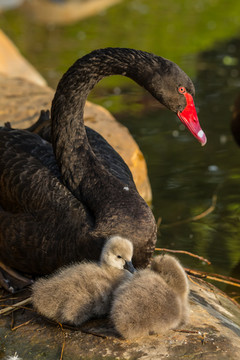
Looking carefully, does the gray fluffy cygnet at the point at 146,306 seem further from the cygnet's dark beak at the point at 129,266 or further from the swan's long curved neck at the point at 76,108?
the swan's long curved neck at the point at 76,108

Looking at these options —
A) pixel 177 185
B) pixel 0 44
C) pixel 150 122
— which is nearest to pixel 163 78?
pixel 177 185

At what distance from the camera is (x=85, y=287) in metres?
3.19

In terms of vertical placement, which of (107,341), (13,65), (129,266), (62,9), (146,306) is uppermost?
(62,9)

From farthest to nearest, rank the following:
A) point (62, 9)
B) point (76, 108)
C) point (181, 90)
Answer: point (62, 9)
point (76, 108)
point (181, 90)

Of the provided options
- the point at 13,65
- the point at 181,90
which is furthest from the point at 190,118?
the point at 13,65

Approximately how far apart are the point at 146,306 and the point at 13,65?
6087 mm

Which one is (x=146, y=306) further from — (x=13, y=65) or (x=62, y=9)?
(x=62, y=9)

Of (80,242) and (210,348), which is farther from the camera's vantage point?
(80,242)

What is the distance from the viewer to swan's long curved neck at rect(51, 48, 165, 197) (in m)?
3.84

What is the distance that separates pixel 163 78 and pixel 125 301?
125cm

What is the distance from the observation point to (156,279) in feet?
10.3

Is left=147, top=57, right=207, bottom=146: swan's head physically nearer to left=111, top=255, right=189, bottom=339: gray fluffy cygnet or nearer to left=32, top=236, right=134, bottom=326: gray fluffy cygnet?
left=32, top=236, right=134, bottom=326: gray fluffy cygnet

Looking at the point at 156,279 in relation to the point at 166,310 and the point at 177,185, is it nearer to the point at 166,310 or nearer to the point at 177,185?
the point at 166,310

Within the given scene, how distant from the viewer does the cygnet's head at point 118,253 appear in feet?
10.6
